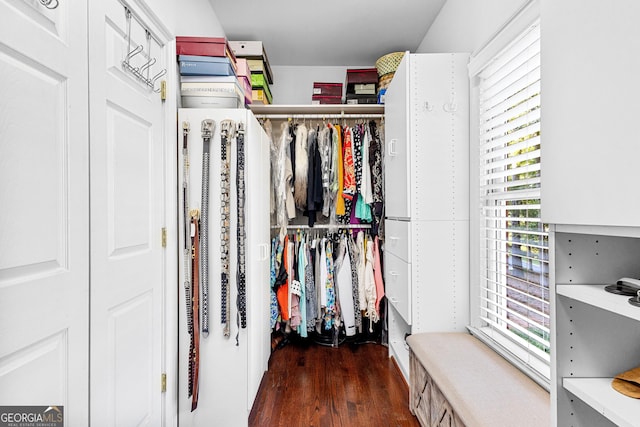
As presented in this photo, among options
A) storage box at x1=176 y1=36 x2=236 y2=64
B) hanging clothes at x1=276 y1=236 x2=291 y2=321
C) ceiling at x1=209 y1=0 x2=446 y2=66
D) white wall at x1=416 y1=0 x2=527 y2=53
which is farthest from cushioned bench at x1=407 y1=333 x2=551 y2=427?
ceiling at x1=209 y1=0 x2=446 y2=66

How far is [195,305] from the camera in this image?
164 cm

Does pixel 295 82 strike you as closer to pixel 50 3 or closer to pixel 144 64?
pixel 144 64

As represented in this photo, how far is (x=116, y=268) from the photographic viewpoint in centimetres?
123

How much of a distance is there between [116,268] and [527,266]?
5.74 ft

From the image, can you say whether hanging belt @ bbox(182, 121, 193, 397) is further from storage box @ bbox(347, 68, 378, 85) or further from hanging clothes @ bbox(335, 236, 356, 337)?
storage box @ bbox(347, 68, 378, 85)

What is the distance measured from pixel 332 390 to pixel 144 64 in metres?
2.16

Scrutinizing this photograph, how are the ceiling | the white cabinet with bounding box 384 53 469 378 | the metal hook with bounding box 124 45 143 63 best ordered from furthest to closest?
the ceiling, the white cabinet with bounding box 384 53 469 378, the metal hook with bounding box 124 45 143 63

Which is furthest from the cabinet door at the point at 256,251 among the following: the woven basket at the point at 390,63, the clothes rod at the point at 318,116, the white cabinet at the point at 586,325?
the white cabinet at the point at 586,325

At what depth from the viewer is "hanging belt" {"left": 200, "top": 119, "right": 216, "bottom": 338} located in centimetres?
165

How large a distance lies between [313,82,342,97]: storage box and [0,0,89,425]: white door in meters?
2.08

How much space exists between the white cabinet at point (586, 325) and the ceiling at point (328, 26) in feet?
7.12

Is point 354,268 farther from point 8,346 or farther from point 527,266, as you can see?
point 8,346

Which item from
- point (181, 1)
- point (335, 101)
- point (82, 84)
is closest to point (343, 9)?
point (335, 101)

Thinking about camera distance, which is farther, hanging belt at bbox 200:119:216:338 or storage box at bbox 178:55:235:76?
storage box at bbox 178:55:235:76
